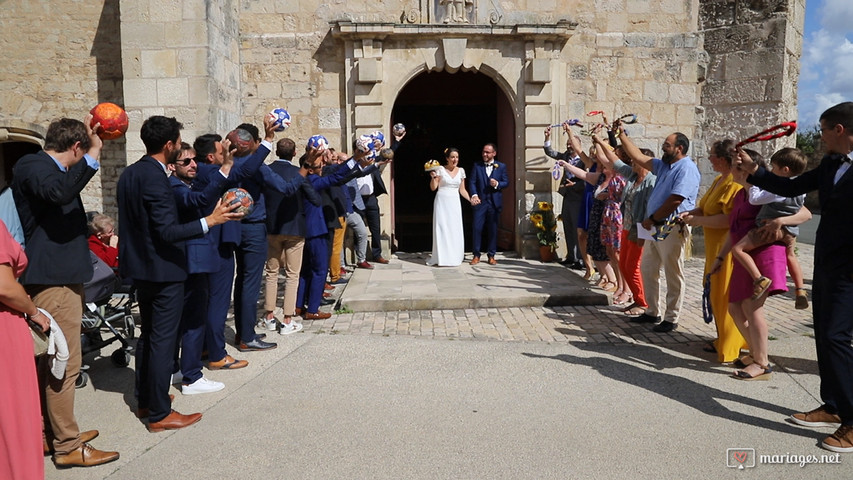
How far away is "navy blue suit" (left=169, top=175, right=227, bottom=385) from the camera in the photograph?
408cm

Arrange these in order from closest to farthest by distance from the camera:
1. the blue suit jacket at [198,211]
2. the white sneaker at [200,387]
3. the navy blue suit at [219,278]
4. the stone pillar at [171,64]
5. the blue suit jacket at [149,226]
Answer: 1. the blue suit jacket at [149,226]
2. the blue suit jacket at [198,211]
3. the white sneaker at [200,387]
4. the navy blue suit at [219,278]
5. the stone pillar at [171,64]

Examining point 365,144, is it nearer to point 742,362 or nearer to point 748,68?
point 742,362

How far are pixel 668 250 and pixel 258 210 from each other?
12.1ft

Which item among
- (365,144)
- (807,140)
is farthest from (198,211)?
(807,140)

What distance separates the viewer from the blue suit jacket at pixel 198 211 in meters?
4.07

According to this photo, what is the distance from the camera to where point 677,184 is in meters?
5.41

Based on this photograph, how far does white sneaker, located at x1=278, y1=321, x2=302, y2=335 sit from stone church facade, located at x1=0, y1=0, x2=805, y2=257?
4094mm

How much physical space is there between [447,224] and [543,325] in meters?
3.43

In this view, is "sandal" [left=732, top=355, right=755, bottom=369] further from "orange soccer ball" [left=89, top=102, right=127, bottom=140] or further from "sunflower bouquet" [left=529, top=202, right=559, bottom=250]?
"sunflower bouquet" [left=529, top=202, right=559, bottom=250]

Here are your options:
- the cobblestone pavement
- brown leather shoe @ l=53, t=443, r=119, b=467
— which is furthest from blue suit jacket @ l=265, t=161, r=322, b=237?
brown leather shoe @ l=53, t=443, r=119, b=467

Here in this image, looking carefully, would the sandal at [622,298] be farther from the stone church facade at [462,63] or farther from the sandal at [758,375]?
the stone church facade at [462,63]

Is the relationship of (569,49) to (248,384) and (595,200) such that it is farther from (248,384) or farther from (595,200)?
(248,384)

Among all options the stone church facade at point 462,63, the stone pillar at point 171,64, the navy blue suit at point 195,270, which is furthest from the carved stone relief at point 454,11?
the navy blue suit at point 195,270

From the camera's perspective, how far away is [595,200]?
7598mm
